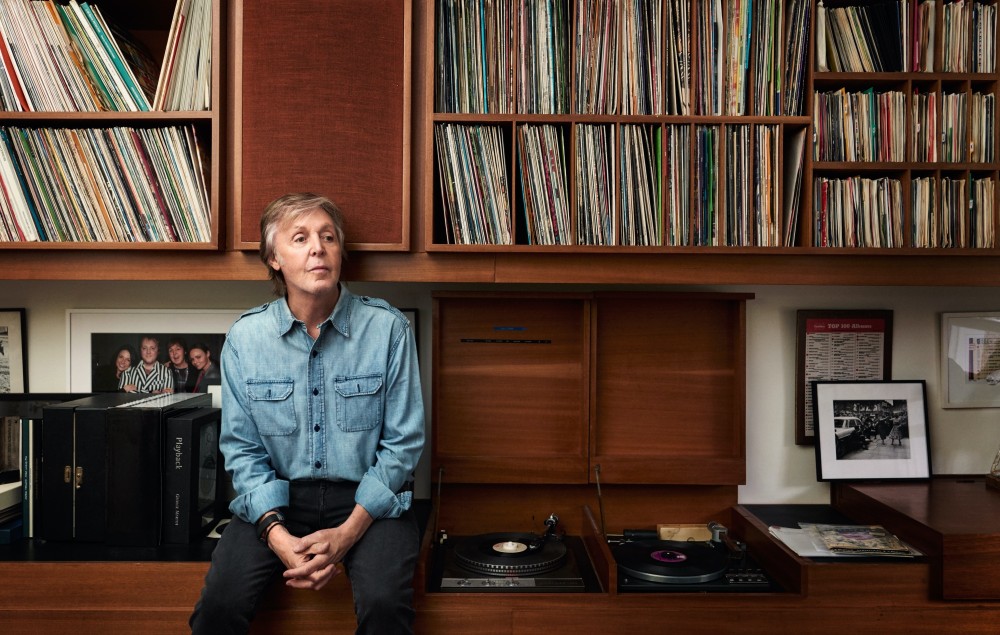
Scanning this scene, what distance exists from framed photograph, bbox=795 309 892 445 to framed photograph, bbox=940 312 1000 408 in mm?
185

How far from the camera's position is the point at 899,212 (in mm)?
1653

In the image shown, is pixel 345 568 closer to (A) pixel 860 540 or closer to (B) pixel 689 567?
(B) pixel 689 567

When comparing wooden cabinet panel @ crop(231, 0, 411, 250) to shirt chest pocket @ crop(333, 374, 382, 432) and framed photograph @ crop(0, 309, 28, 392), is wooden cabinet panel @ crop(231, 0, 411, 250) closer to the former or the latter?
shirt chest pocket @ crop(333, 374, 382, 432)

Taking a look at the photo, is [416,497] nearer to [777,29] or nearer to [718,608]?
[718,608]

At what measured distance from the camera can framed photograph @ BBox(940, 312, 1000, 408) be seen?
1.97 metres

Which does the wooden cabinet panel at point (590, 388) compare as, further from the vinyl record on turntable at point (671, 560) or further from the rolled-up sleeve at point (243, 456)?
the rolled-up sleeve at point (243, 456)

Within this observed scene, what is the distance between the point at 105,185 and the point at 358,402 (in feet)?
2.67

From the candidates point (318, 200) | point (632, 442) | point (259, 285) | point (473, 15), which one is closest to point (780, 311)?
point (632, 442)

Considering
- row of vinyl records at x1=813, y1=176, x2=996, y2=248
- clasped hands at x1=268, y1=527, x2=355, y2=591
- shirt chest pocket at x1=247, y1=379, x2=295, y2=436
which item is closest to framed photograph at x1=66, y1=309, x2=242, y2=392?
shirt chest pocket at x1=247, y1=379, x2=295, y2=436

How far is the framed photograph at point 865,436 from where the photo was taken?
75.0 inches

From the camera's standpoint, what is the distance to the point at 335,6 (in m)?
1.53

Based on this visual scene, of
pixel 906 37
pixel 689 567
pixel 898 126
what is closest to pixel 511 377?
pixel 689 567

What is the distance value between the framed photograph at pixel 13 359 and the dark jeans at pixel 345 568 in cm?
95

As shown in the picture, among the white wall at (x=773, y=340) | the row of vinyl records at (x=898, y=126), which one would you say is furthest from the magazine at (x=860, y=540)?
the row of vinyl records at (x=898, y=126)
